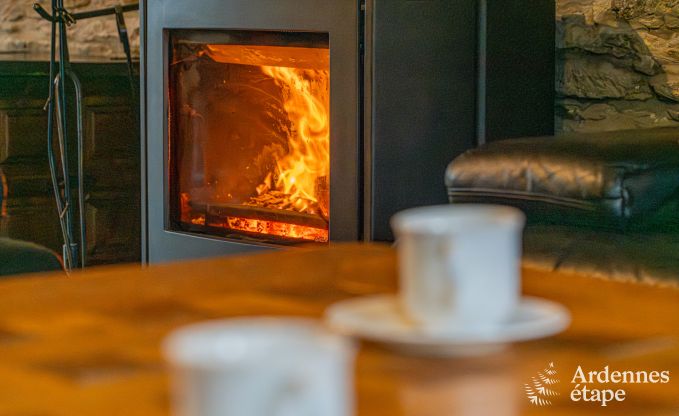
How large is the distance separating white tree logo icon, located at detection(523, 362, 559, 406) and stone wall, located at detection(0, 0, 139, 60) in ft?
11.3

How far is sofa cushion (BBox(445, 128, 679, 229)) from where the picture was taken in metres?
1.78

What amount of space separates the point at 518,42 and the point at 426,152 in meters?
0.36

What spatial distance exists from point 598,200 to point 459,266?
116cm

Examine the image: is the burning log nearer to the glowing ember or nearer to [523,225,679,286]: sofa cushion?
the glowing ember

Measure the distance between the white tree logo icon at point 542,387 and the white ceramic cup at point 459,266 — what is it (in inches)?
1.8

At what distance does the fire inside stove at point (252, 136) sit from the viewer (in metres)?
2.68

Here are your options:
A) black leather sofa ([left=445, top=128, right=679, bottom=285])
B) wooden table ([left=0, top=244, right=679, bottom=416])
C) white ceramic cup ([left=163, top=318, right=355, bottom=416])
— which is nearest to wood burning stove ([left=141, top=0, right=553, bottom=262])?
black leather sofa ([left=445, top=128, right=679, bottom=285])

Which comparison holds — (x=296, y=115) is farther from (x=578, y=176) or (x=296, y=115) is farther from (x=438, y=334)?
(x=438, y=334)

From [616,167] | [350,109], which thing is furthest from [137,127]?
[616,167]

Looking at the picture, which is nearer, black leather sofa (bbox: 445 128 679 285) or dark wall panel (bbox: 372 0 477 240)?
black leather sofa (bbox: 445 128 679 285)

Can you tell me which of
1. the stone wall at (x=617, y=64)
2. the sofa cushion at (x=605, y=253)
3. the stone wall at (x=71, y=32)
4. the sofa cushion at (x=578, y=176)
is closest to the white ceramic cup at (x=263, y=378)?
the sofa cushion at (x=605, y=253)

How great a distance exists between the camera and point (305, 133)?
2709mm

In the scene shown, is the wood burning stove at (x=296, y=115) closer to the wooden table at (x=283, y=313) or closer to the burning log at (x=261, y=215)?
the burning log at (x=261, y=215)

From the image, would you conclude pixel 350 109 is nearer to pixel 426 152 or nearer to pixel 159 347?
pixel 426 152
